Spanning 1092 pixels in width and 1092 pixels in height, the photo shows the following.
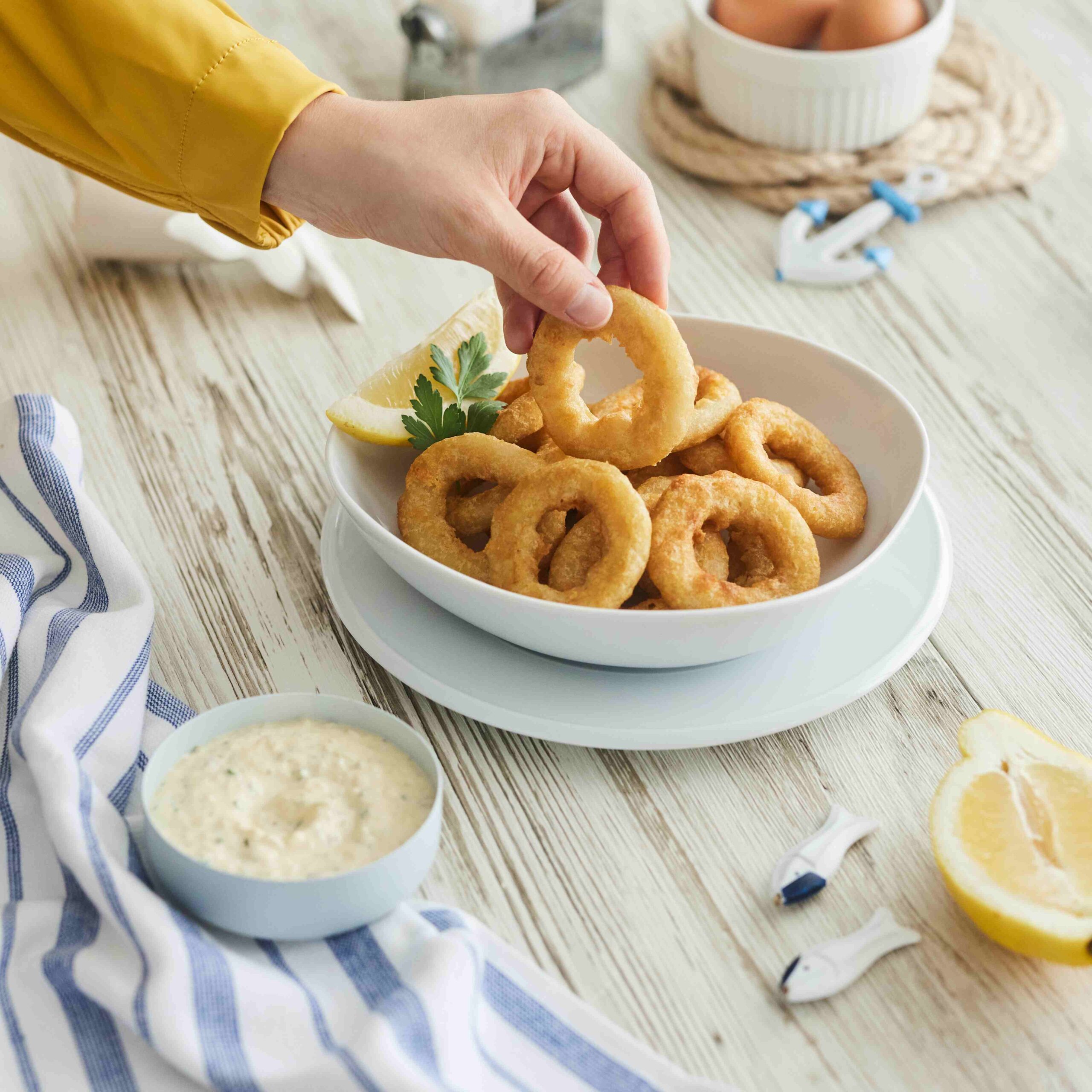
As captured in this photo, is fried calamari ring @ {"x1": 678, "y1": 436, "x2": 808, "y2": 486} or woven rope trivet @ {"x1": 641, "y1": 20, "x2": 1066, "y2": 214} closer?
fried calamari ring @ {"x1": 678, "y1": 436, "x2": 808, "y2": 486}

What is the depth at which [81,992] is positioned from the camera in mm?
1023

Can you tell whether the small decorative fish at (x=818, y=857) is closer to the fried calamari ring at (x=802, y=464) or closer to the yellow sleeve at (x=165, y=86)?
the fried calamari ring at (x=802, y=464)

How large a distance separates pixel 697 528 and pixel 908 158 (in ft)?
4.46

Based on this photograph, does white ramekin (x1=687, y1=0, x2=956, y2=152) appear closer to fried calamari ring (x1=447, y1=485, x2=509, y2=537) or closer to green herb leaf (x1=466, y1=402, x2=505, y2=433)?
green herb leaf (x1=466, y1=402, x2=505, y2=433)

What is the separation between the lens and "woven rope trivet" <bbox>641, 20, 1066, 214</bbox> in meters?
2.32

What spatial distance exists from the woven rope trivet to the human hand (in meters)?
0.91

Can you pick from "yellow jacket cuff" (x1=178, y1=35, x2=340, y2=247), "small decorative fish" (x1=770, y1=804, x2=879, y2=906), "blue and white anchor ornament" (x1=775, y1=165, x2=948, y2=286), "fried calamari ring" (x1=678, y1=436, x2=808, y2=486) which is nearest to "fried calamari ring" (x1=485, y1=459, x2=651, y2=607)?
"fried calamari ring" (x1=678, y1=436, x2=808, y2=486)

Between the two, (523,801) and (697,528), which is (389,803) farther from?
(697,528)

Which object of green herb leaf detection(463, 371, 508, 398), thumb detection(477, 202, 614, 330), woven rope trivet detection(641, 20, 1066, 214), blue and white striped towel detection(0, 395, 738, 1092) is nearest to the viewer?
blue and white striped towel detection(0, 395, 738, 1092)

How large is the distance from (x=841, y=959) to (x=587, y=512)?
56cm

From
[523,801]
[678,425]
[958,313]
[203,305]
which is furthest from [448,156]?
[958,313]

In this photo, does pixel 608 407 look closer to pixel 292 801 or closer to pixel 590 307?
pixel 590 307

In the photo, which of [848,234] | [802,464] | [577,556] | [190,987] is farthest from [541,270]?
[848,234]

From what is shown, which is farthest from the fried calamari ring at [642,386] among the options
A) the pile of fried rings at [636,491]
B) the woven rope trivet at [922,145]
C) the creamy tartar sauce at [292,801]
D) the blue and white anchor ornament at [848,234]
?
the woven rope trivet at [922,145]
